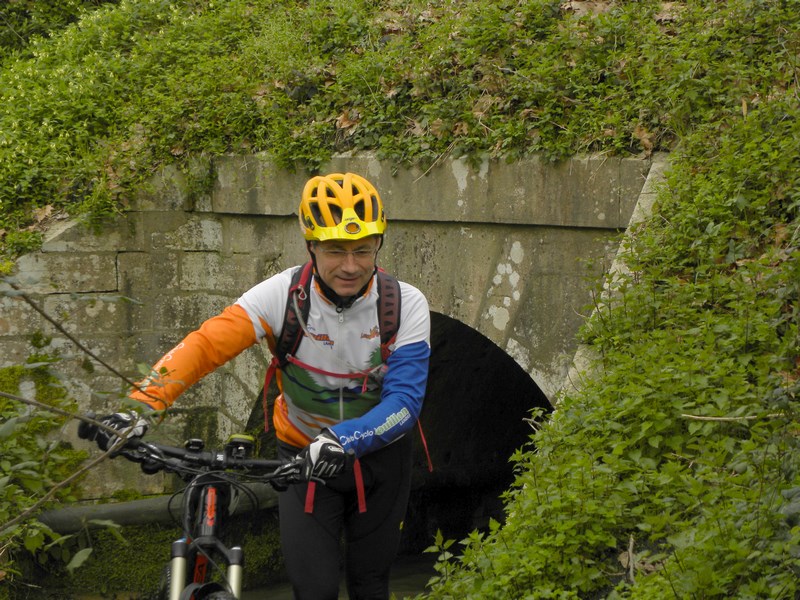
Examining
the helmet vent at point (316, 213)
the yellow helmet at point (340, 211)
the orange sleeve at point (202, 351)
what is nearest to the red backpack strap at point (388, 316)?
the yellow helmet at point (340, 211)

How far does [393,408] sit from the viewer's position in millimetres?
3387

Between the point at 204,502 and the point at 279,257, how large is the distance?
3.71m

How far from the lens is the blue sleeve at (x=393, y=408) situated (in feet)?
10.6

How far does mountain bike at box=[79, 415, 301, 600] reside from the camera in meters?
2.72

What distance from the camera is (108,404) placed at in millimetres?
6613

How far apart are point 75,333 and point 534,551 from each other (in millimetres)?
4119

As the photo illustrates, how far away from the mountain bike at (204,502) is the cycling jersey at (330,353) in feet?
1.94

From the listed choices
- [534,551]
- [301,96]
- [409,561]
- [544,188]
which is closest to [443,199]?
[544,188]

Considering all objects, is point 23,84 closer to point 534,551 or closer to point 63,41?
point 63,41

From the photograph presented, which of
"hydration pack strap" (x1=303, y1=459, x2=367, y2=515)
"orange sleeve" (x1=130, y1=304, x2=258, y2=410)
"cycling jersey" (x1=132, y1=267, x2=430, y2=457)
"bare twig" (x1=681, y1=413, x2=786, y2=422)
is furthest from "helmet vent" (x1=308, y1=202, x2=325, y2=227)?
"bare twig" (x1=681, y1=413, x2=786, y2=422)

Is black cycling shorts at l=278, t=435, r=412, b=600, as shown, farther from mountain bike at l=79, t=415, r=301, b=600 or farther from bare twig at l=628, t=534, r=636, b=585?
bare twig at l=628, t=534, r=636, b=585

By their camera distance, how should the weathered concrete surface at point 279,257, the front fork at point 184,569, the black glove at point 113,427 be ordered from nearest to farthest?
the front fork at point 184,569 → the black glove at point 113,427 → the weathered concrete surface at point 279,257

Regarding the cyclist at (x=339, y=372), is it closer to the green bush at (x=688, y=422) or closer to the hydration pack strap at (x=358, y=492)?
the hydration pack strap at (x=358, y=492)

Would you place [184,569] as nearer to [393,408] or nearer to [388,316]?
[393,408]
